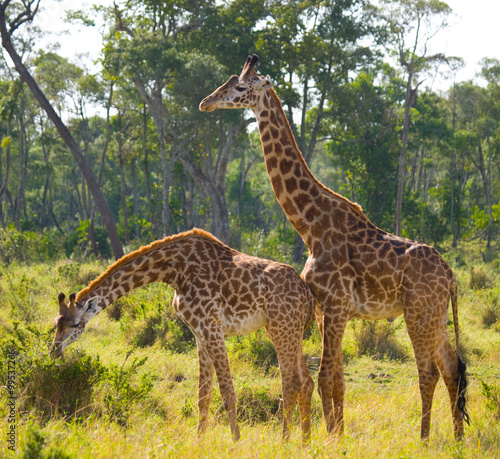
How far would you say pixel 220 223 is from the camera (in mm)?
22719

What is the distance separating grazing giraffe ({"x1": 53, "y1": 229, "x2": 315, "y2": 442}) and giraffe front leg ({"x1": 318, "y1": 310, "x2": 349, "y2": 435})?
0.21m

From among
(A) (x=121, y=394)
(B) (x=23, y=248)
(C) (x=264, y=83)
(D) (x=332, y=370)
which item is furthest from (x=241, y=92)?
(B) (x=23, y=248)

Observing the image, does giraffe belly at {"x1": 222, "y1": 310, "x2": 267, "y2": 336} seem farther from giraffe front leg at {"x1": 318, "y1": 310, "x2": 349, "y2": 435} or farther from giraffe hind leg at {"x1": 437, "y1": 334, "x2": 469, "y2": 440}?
giraffe hind leg at {"x1": 437, "y1": 334, "x2": 469, "y2": 440}

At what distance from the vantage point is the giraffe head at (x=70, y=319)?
5137 millimetres

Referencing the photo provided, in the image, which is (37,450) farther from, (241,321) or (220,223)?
→ (220,223)

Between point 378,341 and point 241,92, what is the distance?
5860mm

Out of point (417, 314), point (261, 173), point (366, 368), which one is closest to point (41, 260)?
point (366, 368)

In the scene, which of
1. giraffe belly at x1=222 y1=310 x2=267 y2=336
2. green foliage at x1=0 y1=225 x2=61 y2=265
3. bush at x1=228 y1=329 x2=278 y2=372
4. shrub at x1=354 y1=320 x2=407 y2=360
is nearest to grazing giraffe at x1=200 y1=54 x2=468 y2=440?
giraffe belly at x1=222 y1=310 x2=267 y2=336

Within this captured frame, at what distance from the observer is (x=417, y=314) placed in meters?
5.58

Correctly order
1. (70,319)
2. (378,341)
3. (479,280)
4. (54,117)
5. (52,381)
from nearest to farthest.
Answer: (70,319) → (52,381) → (378,341) → (54,117) → (479,280)

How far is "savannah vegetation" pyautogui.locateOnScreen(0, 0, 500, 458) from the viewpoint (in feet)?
18.7

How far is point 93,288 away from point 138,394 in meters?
1.55

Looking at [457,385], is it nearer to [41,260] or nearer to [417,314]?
[417,314]

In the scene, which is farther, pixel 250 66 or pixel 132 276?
pixel 250 66
